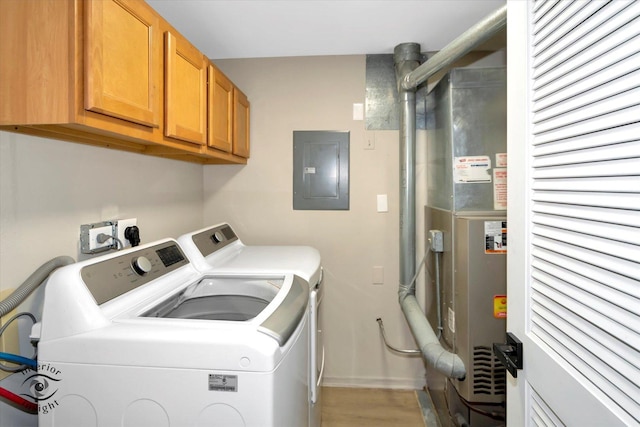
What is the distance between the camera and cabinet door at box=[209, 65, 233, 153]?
1.66 m

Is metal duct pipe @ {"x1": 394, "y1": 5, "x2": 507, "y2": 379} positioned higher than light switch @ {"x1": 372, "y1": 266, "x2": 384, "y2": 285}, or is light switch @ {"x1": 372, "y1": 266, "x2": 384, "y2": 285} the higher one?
metal duct pipe @ {"x1": 394, "y1": 5, "x2": 507, "y2": 379}

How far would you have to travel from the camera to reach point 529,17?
82 cm

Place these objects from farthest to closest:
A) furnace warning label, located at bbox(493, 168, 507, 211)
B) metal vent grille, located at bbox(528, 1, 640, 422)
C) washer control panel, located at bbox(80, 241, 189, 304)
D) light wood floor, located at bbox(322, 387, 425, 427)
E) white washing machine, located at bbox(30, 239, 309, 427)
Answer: light wood floor, located at bbox(322, 387, 425, 427) < furnace warning label, located at bbox(493, 168, 507, 211) < washer control panel, located at bbox(80, 241, 189, 304) < white washing machine, located at bbox(30, 239, 309, 427) < metal vent grille, located at bbox(528, 1, 640, 422)

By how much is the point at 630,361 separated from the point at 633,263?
170 millimetres

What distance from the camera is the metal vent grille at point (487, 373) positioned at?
1.52 meters

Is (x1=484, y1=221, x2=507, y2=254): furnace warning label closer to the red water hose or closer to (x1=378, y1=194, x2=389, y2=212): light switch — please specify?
(x1=378, y1=194, x2=389, y2=212): light switch

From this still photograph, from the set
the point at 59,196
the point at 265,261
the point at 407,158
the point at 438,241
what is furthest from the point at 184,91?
the point at 438,241

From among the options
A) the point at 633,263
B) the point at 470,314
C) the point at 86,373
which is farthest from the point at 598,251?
the point at 86,373

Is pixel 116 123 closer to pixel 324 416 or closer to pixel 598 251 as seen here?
pixel 598 251

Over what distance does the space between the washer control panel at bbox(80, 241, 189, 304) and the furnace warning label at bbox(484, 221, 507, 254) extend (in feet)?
4.65

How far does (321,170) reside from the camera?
7.72ft

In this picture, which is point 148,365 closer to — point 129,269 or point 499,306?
point 129,269

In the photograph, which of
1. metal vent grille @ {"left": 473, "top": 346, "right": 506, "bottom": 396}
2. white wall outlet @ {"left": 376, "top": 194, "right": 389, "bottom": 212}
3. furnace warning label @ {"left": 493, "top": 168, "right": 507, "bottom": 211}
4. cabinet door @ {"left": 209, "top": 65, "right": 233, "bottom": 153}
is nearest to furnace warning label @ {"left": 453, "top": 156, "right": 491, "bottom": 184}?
furnace warning label @ {"left": 493, "top": 168, "right": 507, "bottom": 211}

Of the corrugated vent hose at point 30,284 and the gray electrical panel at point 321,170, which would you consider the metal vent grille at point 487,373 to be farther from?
the corrugated vent hose at point 30,284
